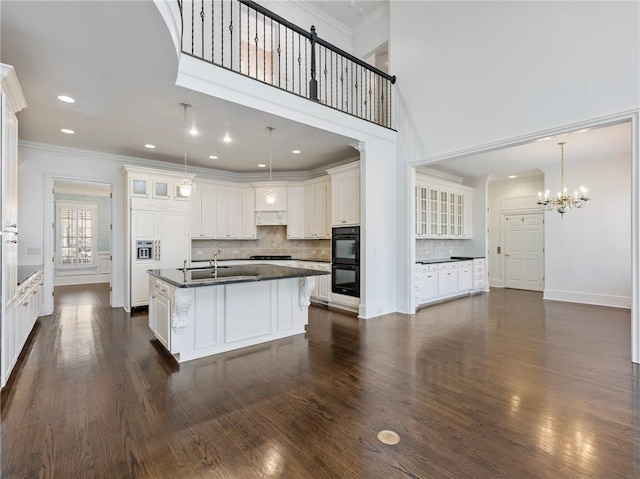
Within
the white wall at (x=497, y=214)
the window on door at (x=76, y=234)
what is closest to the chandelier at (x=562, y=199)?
the white wall at (x=497, y=214)

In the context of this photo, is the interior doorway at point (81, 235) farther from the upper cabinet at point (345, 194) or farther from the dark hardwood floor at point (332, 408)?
the upper cabinet at point (345, 194)

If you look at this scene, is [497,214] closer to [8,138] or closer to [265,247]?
[265,247]

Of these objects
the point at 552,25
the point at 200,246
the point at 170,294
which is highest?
the point at 552,25

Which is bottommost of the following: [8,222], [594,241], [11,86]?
[594,241]

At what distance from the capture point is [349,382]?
279 centimetres

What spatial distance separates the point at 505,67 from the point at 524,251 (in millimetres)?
5552

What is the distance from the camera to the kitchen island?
3248 mm

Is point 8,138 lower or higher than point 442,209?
higher

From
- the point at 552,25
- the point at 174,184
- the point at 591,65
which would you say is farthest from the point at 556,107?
the point at 174,184

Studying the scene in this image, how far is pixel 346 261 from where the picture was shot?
5.59 m

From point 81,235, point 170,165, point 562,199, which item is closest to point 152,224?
point 170,165

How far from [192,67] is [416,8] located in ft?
14.2

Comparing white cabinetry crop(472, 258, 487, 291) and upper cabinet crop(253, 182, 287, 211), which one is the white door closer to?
white cabinetry crop(472, 258, 487, 291)

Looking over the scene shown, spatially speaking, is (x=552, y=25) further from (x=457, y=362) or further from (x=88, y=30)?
(x=88, y=30)
